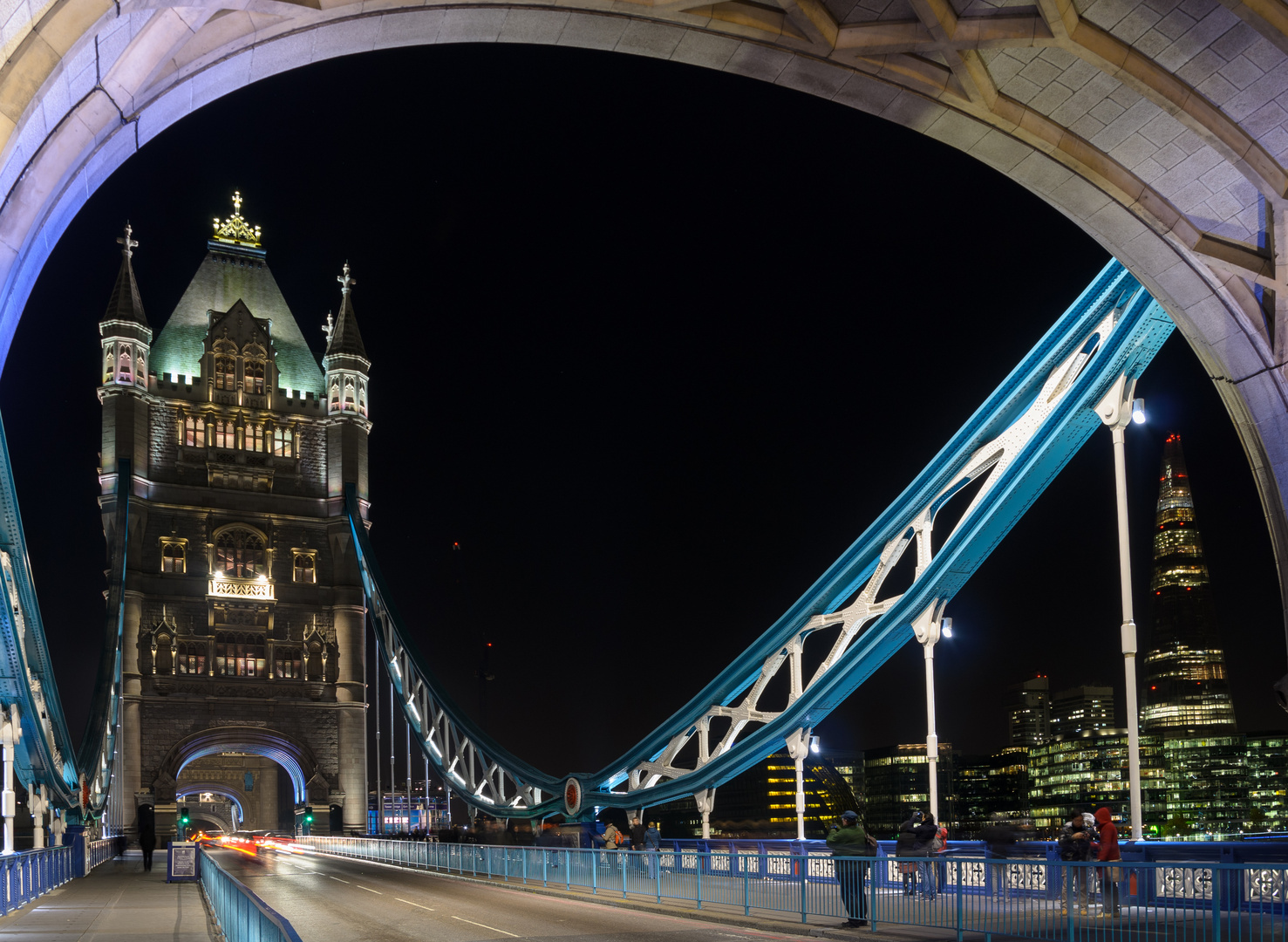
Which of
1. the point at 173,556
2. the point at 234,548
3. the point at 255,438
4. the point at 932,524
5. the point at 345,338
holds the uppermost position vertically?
the point at 345,338

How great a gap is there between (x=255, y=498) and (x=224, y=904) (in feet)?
176

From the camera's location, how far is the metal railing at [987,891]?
991 centimetres

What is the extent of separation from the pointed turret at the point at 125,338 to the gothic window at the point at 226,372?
3.42 meters

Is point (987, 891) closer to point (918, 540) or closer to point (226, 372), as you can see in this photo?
point (918, 540)

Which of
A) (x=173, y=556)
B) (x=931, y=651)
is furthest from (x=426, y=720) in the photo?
(x=931, y=651)

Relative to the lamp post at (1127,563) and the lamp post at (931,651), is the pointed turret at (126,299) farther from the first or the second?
the lamp post at (1127,563)

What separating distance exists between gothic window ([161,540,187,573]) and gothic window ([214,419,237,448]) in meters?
5.69

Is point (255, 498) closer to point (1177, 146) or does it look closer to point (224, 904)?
point (224, 904)

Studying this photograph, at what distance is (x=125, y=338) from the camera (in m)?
61.8

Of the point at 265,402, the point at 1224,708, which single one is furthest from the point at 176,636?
the point at 1224,708

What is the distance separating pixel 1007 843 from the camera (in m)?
16.1

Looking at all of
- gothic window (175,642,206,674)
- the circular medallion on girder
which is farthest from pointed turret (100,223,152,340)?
the circular medallion on girder

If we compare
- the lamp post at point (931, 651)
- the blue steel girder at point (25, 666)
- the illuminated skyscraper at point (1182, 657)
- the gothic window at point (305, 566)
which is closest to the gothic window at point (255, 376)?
the gothic window at point (305, 566)

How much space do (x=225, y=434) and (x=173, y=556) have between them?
7037 millimetres
